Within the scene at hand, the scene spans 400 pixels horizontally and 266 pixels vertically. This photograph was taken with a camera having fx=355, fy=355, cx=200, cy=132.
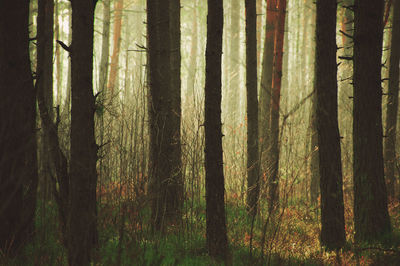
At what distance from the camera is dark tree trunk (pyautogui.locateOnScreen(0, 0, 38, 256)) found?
391 cm

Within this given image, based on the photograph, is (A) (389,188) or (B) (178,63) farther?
(A) (389,188)

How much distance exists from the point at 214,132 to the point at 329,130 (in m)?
1.90

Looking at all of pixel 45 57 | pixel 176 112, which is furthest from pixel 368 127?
pixel 45 57

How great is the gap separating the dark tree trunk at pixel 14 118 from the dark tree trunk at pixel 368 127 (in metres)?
4.63

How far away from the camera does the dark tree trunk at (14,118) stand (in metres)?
3.91

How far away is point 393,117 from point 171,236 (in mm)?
6604

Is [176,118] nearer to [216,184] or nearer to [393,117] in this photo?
[216,184]

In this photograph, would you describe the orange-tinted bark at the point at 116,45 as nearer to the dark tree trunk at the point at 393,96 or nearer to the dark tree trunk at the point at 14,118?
the dark tree trunk at the point at 393,96

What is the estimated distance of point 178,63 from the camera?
7.11 meters

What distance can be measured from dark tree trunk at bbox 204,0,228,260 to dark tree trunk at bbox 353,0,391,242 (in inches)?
97.9

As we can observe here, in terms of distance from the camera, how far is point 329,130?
5102 mm

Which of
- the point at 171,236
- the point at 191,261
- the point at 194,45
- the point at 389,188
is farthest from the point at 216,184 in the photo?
the point at 194,45

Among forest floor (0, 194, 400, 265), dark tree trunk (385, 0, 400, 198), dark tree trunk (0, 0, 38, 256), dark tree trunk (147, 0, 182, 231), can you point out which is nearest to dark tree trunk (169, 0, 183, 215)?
dark tree trunk (147, 0, 182, 231)

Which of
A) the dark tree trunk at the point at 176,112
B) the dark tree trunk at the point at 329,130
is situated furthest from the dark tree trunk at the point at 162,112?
the dark tree trunk at the point at 329,130
